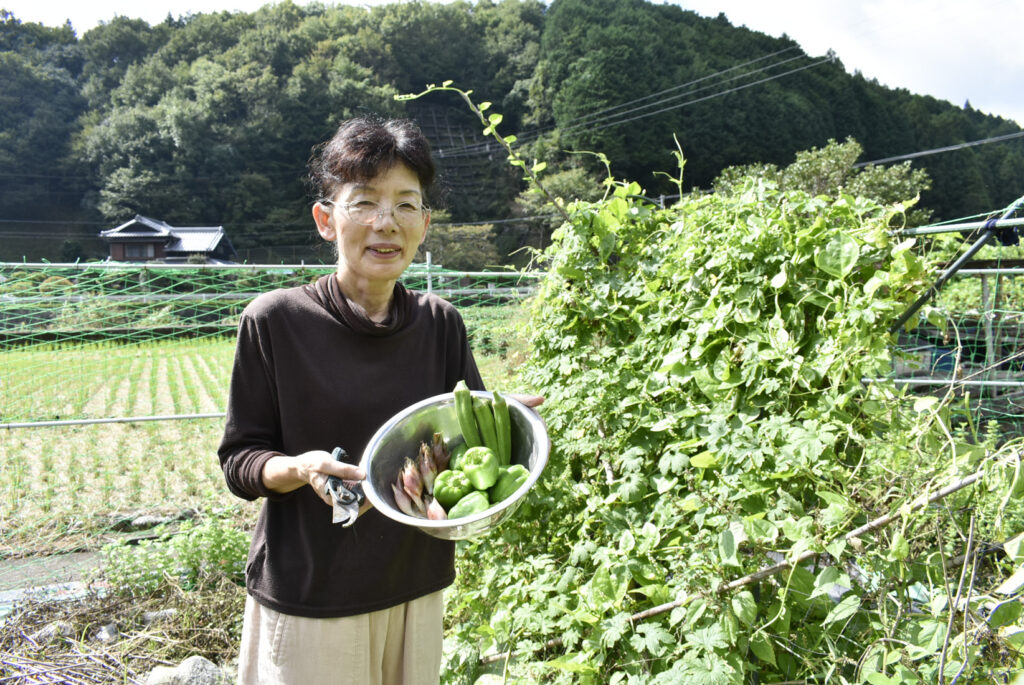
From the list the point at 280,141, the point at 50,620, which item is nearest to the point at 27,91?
the point at 280,141

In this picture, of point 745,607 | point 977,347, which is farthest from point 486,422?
point 977,347

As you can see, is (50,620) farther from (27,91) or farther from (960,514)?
(27,91)

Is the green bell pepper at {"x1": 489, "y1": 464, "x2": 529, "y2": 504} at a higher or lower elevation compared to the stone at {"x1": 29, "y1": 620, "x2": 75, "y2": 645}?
higher

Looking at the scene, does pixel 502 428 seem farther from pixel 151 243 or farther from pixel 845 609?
pixel 151 243

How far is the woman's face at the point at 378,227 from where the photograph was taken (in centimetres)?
165

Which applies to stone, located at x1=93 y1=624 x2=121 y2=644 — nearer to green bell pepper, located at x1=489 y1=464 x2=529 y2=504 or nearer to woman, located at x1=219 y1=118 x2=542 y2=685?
woman, located at x1=219 y1=118 x2=542 y2=685

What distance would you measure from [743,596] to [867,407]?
55 cm

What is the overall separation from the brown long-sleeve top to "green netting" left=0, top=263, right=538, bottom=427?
386 cm

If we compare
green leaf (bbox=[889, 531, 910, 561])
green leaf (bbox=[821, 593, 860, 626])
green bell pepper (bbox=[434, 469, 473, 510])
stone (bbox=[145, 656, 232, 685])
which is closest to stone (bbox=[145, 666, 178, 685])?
stone (bbox=[145, 656, 232, 685])

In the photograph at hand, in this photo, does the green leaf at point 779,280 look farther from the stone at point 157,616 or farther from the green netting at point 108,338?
the green netting at point 108,338

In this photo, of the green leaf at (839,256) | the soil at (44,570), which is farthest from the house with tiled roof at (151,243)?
the green leaf at (839,256)

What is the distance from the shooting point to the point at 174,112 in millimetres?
59781

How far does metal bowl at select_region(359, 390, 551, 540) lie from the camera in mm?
1376

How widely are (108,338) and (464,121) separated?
6694 cm
